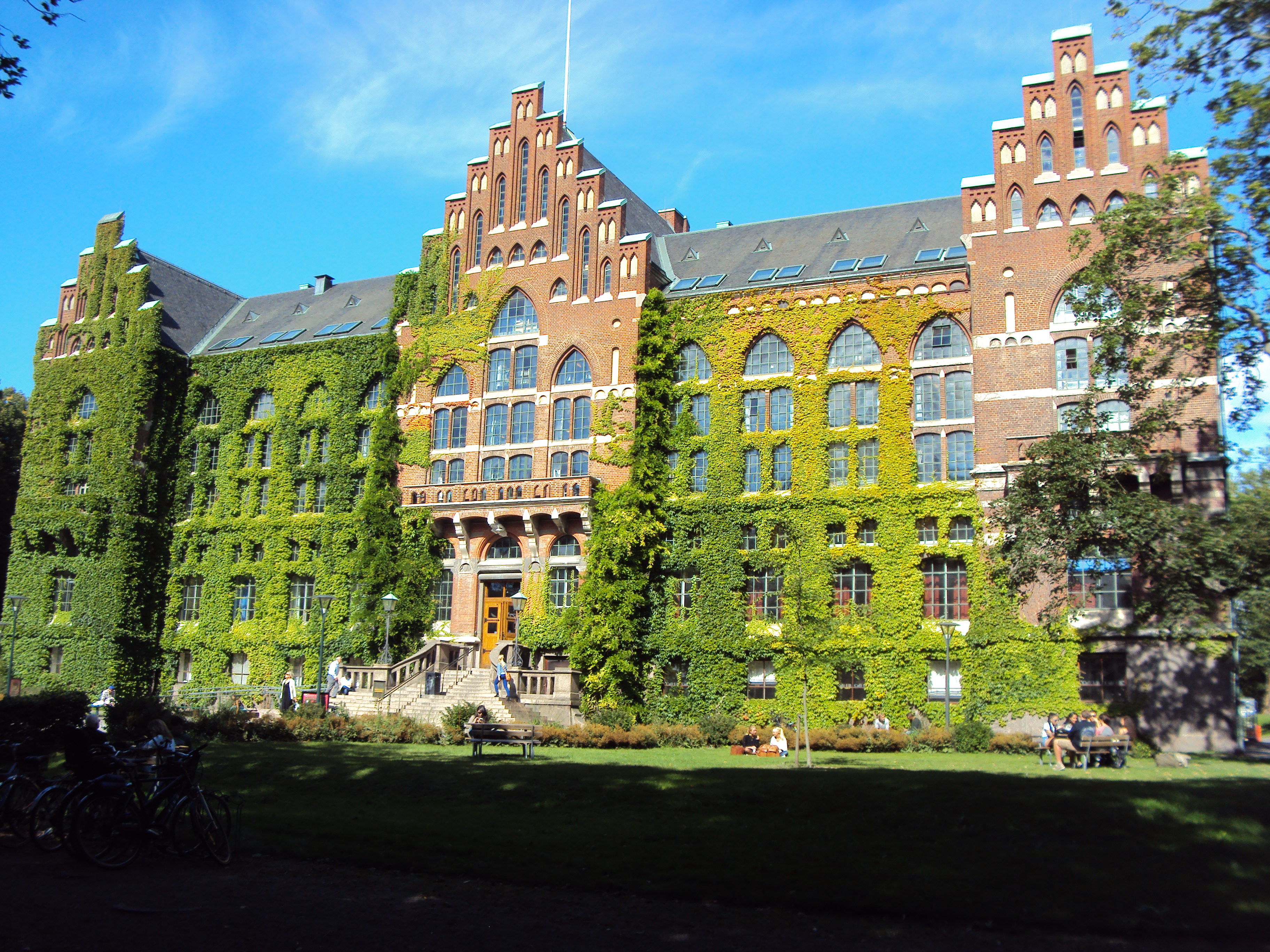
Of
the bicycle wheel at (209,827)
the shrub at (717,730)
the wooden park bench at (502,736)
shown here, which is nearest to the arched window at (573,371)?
the shrub at (717,730)

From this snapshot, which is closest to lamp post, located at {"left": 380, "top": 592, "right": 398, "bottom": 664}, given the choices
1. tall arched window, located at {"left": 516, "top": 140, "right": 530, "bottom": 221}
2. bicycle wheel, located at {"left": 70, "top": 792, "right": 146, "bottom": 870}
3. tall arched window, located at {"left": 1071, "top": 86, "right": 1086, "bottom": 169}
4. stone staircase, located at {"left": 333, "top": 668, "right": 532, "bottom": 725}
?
stone staircase, located at {"left": 333, "top": 668, "right": 532, "bottom": 725}

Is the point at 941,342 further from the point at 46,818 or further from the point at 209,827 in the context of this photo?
the point at 46,818

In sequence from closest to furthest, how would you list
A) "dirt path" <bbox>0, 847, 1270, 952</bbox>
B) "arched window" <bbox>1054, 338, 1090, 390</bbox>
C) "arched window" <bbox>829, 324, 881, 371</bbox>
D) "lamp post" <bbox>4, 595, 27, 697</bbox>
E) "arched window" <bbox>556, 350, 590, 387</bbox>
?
"dirt path" <bbox>0, 847, 1270, 952</bbox>
"arched window" <bbox>1054, 338, 1090, 390</bbox>
"arched window" <bbox>829, 324, 881, 371</bbox>
"arched window" <bbox>556, 350, 590, 387</bbox>
"lamp post" <bbox>4, 595, 27, 697</bbox>

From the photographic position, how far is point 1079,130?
38.3m

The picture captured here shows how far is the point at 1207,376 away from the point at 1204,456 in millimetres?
2597

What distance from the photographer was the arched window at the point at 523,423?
4478cm

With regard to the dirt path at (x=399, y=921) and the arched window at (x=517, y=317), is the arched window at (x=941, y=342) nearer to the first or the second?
the arched window at (x=517, y=317)

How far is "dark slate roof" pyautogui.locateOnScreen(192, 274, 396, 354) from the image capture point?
52.0 metres

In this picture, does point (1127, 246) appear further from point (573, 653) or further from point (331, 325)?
point (331, 325)

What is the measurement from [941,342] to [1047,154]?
24.6ft

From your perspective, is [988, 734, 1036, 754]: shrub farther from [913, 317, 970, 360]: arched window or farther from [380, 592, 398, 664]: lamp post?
[380, 592, 398, 664]: lamp post

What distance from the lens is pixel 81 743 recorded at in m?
13.5

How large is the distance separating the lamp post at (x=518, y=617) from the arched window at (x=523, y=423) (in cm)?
638

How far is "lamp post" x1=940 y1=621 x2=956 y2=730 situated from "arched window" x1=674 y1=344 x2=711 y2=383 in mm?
13549
